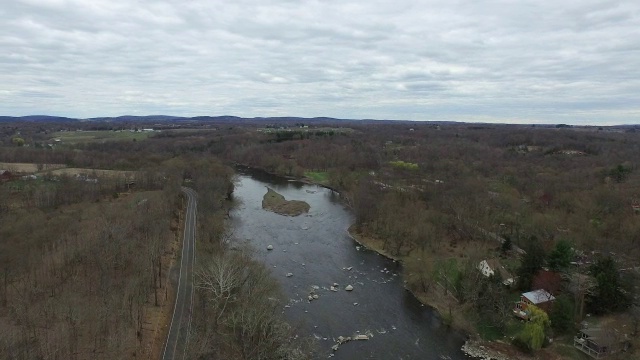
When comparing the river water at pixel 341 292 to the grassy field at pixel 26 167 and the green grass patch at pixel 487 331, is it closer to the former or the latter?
the green grass patch at pixel 487 331

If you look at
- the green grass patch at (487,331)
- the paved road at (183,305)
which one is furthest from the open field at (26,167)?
the green grass patch at (487,331)

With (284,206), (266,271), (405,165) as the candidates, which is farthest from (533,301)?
(405,165)

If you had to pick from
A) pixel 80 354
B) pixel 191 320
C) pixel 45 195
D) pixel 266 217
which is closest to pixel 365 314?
pixel 191 320

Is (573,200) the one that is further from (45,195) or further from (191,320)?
(45,195)

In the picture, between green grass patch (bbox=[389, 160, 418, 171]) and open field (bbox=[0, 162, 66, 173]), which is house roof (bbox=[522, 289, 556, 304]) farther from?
open field (bbox=[0, 162, 66, 173])

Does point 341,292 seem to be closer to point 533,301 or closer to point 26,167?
point 533,301
